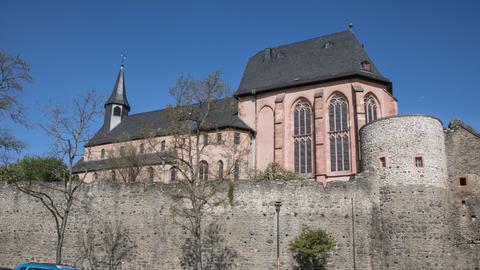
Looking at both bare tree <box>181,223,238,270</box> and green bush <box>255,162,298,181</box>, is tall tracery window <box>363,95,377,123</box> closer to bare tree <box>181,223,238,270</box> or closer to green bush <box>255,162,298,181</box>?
green bush <box>255,162,298,181</box>

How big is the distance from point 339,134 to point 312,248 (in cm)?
1620

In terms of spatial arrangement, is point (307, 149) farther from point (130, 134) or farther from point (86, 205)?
point (130, 134)

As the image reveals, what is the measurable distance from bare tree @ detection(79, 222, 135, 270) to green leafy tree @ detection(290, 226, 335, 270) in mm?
8649

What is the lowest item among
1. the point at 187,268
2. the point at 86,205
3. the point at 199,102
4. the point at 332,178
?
the point at 187,268

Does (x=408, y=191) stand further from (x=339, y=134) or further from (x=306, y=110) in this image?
(x=306, y=110)

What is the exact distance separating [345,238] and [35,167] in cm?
3761

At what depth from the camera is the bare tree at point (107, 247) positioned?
78.7 feet

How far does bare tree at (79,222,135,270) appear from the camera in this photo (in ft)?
78.7

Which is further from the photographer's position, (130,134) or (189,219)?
(130,134)

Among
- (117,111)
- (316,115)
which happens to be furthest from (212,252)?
(117,111)

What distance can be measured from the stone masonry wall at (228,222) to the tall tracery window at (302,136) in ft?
44.2

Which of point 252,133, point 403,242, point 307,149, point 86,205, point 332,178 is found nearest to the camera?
point 403,242

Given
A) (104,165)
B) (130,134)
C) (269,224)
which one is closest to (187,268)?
(269,224)

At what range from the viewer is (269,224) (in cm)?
2275
